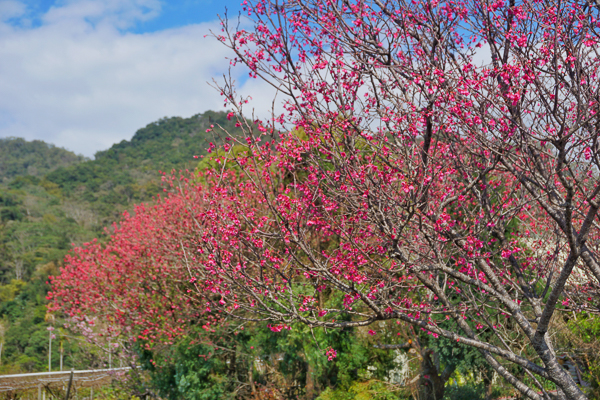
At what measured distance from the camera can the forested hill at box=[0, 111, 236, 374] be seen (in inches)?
1256

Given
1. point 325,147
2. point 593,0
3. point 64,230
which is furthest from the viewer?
point 64,230

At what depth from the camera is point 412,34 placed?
4379 millimetres

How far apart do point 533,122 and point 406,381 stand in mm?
8143

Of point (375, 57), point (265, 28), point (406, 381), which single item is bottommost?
point (406, 381)

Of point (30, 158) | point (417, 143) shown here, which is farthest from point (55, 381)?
point (30, 158)

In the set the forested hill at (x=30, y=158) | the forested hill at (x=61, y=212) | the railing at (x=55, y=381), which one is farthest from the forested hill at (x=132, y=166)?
the railing at (x=55, y=381)

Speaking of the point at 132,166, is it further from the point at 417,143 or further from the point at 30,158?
the point at 417,143

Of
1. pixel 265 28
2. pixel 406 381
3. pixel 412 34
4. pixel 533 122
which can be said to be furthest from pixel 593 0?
pixel 406 381

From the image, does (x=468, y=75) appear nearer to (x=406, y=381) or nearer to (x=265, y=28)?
(x=265, y=28)

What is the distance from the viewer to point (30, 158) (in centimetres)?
9362

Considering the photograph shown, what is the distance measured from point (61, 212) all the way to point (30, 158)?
50.0 meters

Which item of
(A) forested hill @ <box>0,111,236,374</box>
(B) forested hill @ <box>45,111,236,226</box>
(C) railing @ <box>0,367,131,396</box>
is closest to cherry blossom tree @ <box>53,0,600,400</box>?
(C) railing @ <box>0,367,131,396</box>

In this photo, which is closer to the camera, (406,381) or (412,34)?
(412,34)

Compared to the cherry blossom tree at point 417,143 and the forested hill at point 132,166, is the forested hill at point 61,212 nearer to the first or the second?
the forested hill at point 132,166
